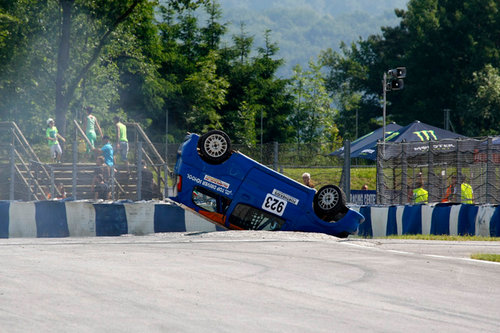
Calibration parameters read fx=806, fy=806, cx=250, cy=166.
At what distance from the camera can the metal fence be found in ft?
63.9

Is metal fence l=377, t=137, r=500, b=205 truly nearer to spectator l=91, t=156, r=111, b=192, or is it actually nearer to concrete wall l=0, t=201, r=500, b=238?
concrete wall l=0, t=201, r=500, b=238

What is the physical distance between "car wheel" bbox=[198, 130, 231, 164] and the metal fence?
705 centimetres

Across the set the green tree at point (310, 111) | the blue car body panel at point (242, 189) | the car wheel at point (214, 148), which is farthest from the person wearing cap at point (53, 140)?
the green tree at point (310, 111)

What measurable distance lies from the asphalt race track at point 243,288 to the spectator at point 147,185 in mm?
6744

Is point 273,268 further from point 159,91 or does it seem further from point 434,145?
point 159,91

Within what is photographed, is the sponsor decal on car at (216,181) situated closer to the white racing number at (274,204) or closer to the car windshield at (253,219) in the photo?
the car windshield at (253,219)

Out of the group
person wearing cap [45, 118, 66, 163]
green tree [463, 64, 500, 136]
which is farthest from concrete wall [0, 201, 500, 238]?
green tree [463, 64, 500, 136]

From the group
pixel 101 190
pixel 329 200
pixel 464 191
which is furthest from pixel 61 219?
pixel 464 191

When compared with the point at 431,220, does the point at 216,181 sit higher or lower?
higher

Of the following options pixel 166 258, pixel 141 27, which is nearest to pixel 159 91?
pixel 141 27

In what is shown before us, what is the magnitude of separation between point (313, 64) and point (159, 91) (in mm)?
24791

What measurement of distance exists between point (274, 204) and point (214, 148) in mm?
1544

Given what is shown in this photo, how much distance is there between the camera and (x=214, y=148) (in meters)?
15.1

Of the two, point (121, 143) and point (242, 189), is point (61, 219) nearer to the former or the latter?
point (242, 189)
